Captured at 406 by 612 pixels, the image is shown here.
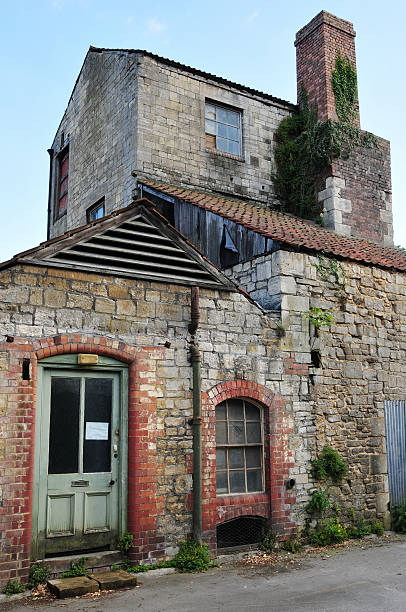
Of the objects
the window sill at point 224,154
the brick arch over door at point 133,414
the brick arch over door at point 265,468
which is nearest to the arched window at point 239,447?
the brick arch over door at point 265,468

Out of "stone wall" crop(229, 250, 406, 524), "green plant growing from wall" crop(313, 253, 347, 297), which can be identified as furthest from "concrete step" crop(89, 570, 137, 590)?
"green plant growing from wall" crop(313, 253, 347, 297)

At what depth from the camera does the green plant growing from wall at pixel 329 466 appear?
914 cm

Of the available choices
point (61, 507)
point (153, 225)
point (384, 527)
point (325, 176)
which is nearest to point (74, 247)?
point (153, 225)

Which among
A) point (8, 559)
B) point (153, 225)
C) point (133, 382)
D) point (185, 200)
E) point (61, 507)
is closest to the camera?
point (8, 559)

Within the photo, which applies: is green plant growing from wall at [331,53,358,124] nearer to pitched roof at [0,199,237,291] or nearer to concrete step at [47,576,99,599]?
pitched roof at [0,199,237,291]

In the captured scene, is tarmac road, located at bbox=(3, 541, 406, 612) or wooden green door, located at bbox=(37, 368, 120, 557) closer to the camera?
tarmac road, located at bbox=(3, 541, 406, 612)

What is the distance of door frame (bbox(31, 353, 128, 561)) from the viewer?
22.1 ft

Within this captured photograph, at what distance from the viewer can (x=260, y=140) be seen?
1545cm

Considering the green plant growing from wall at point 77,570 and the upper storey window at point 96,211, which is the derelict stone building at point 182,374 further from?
the upper storey window at point 96,211

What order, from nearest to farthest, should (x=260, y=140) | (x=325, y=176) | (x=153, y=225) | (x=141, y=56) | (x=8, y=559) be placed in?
1. (x=8, y=559)
2. (x=153, y=225)
3. (x=141, y=56)
4. (x=325, y=176)
5. (x=260, y=140)

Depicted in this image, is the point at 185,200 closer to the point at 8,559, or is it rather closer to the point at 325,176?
the point at 325,176

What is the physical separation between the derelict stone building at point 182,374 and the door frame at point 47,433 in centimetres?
2

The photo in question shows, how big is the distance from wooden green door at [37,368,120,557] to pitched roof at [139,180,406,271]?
4.11 m

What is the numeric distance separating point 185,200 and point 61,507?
21.9ft
